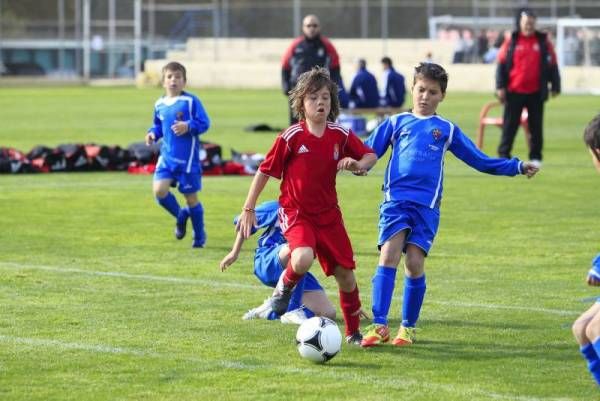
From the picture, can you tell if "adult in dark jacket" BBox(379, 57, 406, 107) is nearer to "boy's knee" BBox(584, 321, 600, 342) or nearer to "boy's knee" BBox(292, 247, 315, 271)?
"boy's knee" BBox(292, 247, 315, 271)

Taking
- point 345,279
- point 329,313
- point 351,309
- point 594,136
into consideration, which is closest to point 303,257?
point 345,279

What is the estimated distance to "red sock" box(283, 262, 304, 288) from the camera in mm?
8172

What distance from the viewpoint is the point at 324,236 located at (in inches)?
319

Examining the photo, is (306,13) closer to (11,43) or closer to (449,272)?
(11,43)

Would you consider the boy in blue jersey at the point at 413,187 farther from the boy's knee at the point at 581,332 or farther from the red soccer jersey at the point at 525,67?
the red soccer jersey at the point at 525,67

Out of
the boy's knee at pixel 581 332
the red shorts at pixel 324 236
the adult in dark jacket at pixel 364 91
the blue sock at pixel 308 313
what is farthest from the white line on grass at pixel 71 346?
the adult in dark jacket at pixel 364 91

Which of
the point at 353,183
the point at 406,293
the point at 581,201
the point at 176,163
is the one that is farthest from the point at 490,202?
the point at 406,293

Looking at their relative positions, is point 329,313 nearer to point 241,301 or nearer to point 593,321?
point 241,301

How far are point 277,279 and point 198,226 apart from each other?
3688mm

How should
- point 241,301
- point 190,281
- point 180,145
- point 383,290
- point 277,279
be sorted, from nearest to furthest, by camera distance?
point 383,290, point 277,279, point 241,301, point 190,281, point 180,145

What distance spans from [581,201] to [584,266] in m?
5.21

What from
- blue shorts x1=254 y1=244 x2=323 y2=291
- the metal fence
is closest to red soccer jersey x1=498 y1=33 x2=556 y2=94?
blue shorts x1=254 y1=244 x2=323 y2=291

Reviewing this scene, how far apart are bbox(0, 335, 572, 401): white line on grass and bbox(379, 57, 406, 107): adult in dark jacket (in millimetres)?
22142

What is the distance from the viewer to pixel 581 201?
16453 mm
